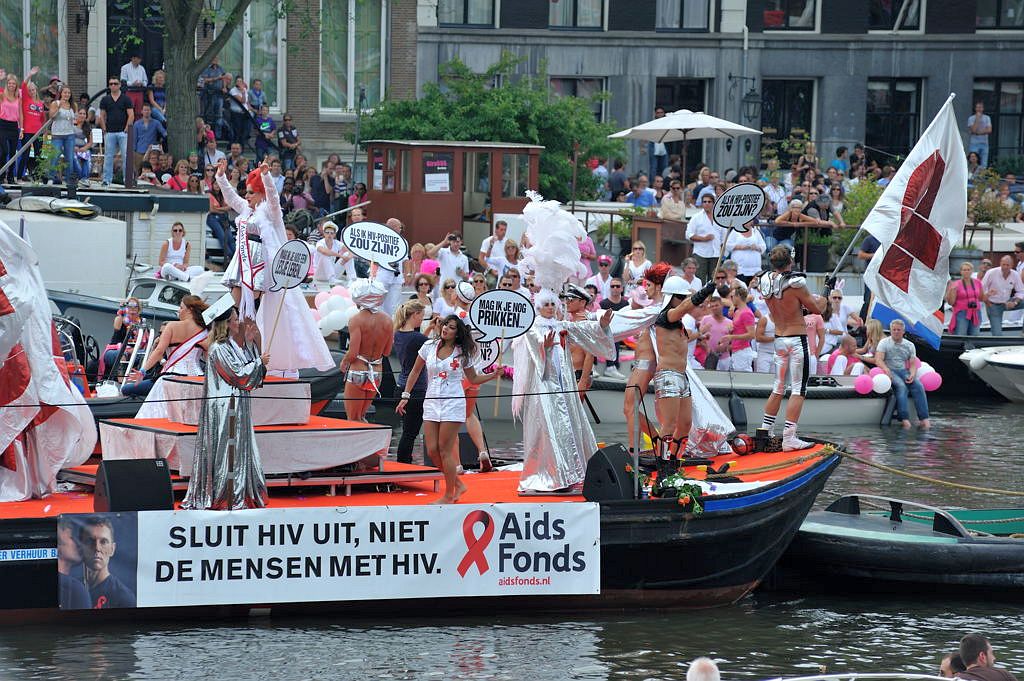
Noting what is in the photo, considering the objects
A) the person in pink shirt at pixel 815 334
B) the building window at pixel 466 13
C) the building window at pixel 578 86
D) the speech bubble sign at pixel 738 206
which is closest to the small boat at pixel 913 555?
the speech bubble sign at pixel 738 206

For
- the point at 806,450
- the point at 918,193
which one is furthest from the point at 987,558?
the point at 918,193

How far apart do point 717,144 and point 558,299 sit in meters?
24.4

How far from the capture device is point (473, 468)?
509 inches

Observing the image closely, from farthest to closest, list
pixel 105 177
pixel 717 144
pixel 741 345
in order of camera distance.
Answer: pixel 717 144 → pixel 105 177 → pixel 741 345

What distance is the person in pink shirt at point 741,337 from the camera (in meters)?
19.7

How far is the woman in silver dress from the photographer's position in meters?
10.4

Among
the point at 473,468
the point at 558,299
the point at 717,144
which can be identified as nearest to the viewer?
the point at 558,299

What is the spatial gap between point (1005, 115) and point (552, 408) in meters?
28.8

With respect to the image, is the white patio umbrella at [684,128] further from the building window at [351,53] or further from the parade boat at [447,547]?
the parade boat at [447,547]

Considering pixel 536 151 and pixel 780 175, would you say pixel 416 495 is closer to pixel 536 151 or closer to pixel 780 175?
pixel 536 151

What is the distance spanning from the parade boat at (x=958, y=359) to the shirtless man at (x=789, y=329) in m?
9.26

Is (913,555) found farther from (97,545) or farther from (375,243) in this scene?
(97,545)

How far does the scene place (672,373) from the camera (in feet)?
41.7

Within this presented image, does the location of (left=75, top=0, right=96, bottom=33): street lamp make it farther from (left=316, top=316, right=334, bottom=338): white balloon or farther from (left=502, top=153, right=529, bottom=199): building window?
(left=316, top=316, right=334, bottom=338): white balloon
